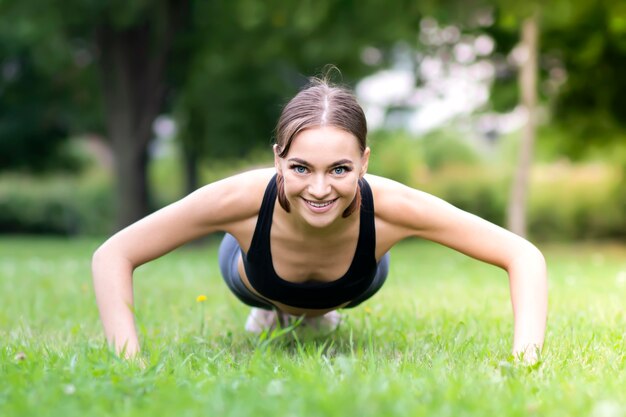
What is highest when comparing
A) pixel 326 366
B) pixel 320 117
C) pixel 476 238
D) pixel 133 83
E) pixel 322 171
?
pixel 133 83

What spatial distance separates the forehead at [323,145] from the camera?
9.74 ft

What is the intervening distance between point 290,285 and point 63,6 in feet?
35.9

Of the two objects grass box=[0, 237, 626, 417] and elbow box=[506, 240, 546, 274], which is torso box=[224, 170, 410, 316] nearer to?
grass box=[0, 237, 626, 417]

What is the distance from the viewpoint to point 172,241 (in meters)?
3.40

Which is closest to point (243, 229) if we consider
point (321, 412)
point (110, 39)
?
point (321, 412)

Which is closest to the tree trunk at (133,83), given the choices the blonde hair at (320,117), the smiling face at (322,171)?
the blonde hair at (320,117)

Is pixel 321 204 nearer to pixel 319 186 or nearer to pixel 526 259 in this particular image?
pixel 319 186

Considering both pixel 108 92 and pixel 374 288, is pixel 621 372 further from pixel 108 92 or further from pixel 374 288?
pixel 108 92

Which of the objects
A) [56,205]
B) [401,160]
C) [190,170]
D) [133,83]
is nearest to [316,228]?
[133,83]

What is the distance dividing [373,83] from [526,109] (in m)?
7.27

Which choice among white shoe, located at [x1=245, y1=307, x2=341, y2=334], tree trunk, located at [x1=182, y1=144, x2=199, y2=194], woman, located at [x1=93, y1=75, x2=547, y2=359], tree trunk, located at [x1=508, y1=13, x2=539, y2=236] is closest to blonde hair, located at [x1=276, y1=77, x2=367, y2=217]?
woman, located at [x1=93, y1=75, x2=547, y2=359]

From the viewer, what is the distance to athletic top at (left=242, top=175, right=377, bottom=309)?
3.44 metres

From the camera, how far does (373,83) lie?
1883 cm

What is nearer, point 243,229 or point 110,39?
point 243,229
